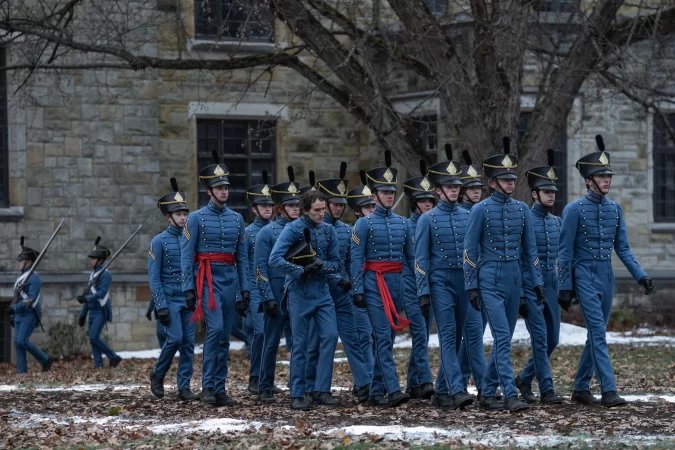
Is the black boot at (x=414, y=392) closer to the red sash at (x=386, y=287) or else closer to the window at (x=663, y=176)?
the red sash at (x=386, y=287)

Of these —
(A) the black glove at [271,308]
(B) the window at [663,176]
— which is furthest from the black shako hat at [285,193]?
(B) the window at [663,176]

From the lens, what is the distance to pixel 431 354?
21.2 metres

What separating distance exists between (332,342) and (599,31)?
8.17m

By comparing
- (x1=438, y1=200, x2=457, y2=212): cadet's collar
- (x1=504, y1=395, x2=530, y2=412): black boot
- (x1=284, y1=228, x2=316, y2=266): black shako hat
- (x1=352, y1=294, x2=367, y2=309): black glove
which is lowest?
(x1=504, y1=395, x2=530, y2=412): black boot

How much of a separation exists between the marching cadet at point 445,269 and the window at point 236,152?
13629 millimetres

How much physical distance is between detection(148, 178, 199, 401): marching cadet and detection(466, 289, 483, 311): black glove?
3081 mm

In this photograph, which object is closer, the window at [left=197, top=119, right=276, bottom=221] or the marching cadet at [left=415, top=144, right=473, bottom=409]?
the marching cadet at [left=415, top=144, right=473, bottom=409]

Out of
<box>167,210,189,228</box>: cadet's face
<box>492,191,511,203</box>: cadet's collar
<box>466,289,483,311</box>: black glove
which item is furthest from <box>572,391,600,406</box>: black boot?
<box>167,210,189,228</box>: cadet's face

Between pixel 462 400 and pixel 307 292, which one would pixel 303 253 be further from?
pixel 462 400

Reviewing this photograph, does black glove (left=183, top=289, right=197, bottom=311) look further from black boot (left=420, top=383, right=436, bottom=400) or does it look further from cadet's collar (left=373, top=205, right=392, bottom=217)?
black boot (left=420, top=383, right=436, bottom=400)

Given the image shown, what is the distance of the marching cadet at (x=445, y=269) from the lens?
13250 mm

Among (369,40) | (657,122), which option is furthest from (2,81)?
(657,122)

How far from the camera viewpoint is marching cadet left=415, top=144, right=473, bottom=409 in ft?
43.5

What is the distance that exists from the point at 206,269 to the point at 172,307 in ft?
3.62
